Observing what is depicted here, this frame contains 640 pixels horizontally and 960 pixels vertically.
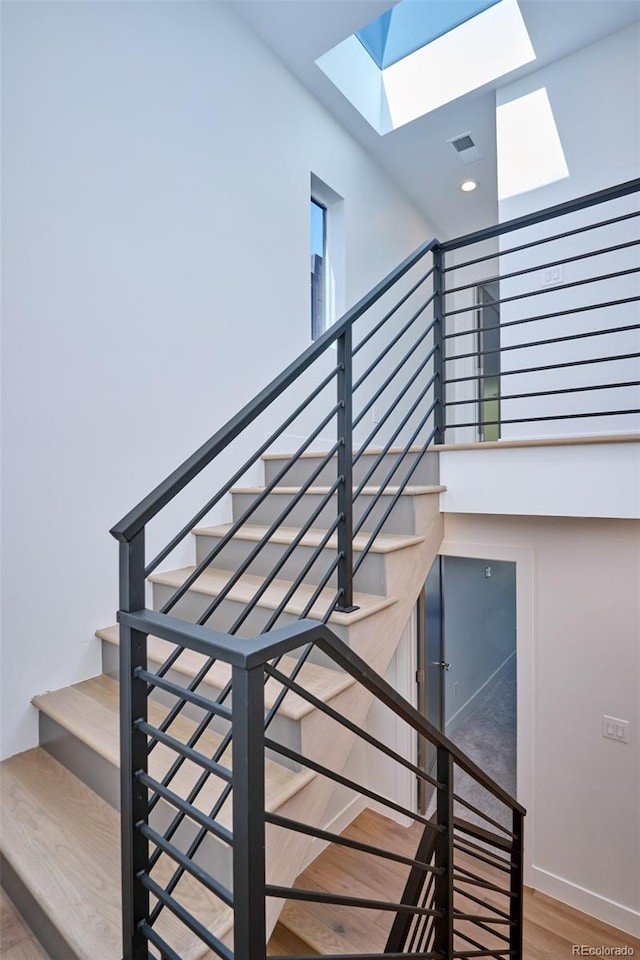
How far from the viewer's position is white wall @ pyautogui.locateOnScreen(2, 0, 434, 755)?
182 centimetres

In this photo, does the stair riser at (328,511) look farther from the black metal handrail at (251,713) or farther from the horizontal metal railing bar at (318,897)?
the horizontal metal railing bar at (318,897)

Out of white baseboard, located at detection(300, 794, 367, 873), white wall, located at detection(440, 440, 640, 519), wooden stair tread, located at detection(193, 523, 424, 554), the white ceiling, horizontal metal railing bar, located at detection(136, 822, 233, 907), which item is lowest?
white baseboard, located at detection(300, 794, 367, 873)

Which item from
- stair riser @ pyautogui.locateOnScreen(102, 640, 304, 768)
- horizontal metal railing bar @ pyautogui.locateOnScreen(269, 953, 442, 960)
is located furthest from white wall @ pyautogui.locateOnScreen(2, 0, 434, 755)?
horizontal metal railing bar @ pyautogui.locateOnScreen(269, 953, 442, 960)

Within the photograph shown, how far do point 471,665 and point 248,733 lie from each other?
5.14 metres

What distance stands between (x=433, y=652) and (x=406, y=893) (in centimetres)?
281

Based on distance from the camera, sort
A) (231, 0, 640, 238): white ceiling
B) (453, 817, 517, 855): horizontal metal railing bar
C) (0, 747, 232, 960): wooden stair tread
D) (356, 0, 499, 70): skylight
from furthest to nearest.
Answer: (356, 0, 499, 70): skylight, (231, 0, 640, 238): white ceiling, (453, 817, 517, 855): horizontal metal railing bar, (0, 747, 232, 960): wooden stair tread

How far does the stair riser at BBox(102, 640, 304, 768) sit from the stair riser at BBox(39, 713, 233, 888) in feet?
0.26

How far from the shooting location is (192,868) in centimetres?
80

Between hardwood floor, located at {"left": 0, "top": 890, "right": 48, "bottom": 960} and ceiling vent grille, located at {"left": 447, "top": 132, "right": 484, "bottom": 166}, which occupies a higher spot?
ceiling vent grille, located at {"left": 447, "top": 132, "right": 484, "bottom": 166}

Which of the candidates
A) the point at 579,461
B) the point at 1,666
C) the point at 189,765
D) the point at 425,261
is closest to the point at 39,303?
the point at 1,666

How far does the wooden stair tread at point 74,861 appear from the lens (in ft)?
3.52

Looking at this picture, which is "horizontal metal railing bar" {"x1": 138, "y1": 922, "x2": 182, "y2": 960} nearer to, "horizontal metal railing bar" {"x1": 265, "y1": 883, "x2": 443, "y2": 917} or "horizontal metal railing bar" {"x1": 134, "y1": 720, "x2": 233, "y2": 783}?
"horizontal metal railing bar" {"x1": 265, "y1": 883, "x2": 443, "y2": 917}

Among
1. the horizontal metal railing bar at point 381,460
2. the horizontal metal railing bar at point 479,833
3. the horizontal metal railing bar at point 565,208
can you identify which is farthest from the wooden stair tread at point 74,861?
the horizontal metal railing bar at point 565,208

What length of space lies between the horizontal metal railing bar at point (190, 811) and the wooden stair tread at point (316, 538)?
0.72 m
